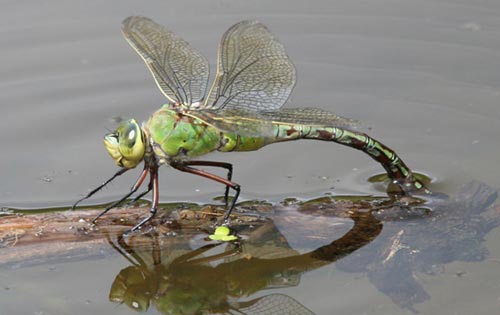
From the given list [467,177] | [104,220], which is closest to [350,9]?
[467,177]

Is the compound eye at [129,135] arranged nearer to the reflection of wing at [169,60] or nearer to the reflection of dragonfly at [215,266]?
the reflection of wing at [169,60]

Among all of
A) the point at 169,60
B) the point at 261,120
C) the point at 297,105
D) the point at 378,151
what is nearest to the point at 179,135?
the point at 261,120

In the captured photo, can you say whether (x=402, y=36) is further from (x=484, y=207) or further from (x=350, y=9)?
(x=484, y=207)

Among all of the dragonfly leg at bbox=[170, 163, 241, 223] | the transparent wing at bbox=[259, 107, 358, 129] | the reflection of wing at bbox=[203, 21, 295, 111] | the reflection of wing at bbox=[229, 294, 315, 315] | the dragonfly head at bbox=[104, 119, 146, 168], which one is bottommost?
the reflection of wing at bbox=[229, 294, 315, 315]

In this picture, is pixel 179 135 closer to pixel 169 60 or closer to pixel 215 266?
pixel 169 60

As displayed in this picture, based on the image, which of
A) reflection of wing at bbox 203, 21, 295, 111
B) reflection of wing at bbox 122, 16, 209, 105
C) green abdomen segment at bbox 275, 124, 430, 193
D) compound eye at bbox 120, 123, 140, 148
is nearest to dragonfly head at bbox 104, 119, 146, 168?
compound eye at bbox 120, 123, 140, 148

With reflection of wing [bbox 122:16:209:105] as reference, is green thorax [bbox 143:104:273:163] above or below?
below

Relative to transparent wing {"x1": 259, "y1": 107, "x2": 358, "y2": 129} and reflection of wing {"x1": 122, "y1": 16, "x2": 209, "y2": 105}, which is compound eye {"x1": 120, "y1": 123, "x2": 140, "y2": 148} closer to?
reflection of wing {"x1": 122, "y1": 16, "x2": 209, "y2": 105}
